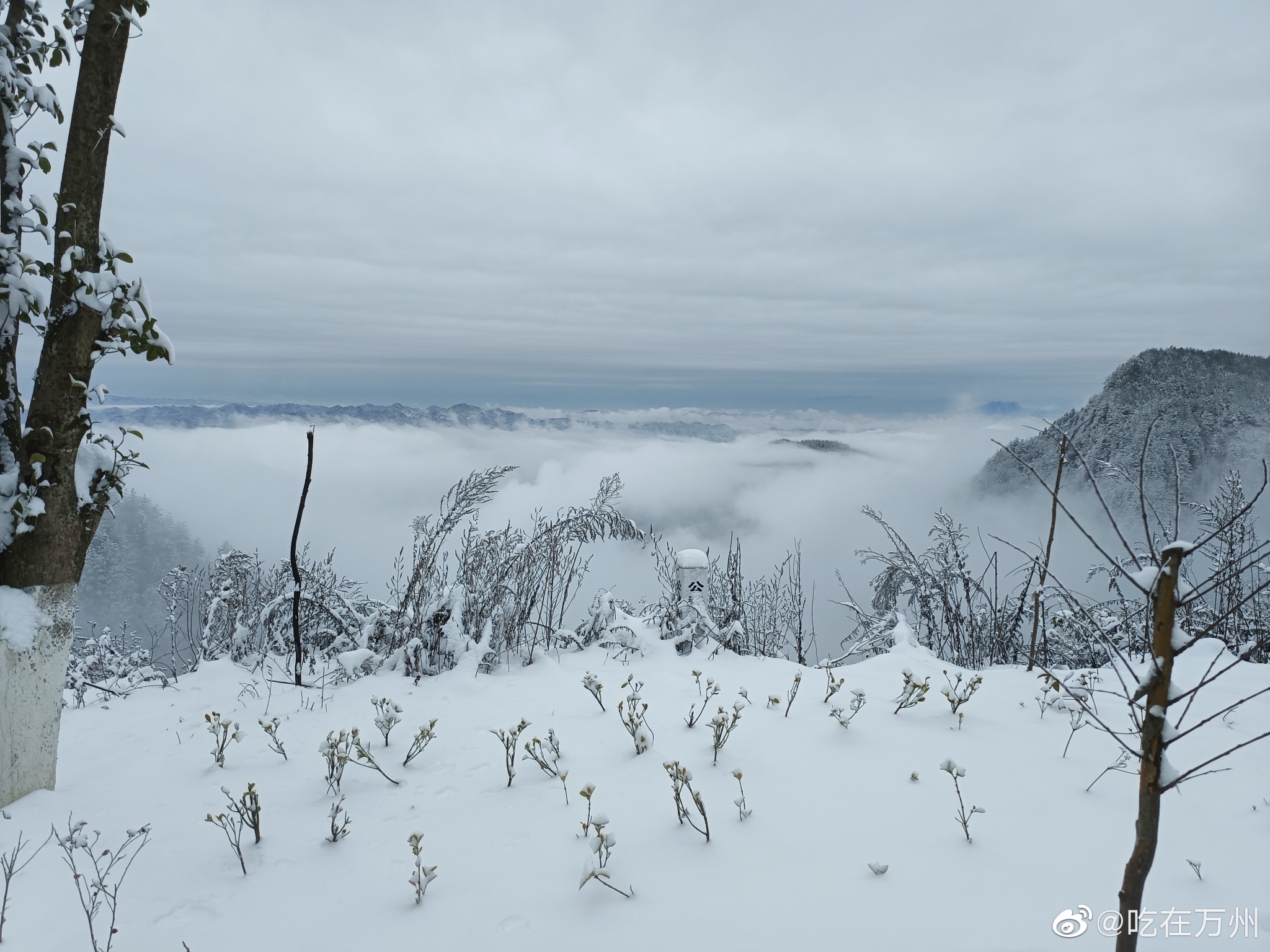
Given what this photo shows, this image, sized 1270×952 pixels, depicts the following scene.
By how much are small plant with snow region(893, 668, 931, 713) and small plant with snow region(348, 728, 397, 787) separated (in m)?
2.77

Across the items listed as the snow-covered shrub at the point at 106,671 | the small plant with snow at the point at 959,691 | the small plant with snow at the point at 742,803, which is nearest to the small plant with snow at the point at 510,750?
the small plant with snow at the point at 742,803

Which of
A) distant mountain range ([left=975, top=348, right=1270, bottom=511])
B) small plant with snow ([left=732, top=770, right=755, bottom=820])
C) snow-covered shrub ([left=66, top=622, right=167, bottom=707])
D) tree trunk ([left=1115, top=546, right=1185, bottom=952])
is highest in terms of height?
distant mountain range ([left=975, top=348, right=1270, bottom=511])

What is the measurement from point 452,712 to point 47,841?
196 cm

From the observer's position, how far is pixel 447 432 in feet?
376

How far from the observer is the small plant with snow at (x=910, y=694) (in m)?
3.46

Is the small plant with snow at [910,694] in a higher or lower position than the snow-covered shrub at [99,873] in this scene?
higher

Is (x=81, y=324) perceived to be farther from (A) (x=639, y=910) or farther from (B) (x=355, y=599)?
(B) (x=355, y=599)

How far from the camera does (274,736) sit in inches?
127

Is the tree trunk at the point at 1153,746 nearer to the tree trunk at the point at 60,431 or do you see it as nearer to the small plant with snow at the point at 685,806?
the small plant with snow at the point at 685,806

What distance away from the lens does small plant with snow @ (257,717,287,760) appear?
125 inches

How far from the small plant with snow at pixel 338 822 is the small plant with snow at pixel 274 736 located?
22.6 inches

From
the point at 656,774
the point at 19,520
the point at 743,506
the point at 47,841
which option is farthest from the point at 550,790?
the point at 743,506

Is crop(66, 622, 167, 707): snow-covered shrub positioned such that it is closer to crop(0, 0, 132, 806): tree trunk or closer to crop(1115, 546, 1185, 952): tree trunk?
crop(0, 0, 132, 806): tree trunk

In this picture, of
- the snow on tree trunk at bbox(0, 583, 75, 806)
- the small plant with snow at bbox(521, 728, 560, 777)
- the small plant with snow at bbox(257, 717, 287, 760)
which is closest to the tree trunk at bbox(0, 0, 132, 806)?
the snow on tree trunk at bbox(0, 583, 75, 806)
